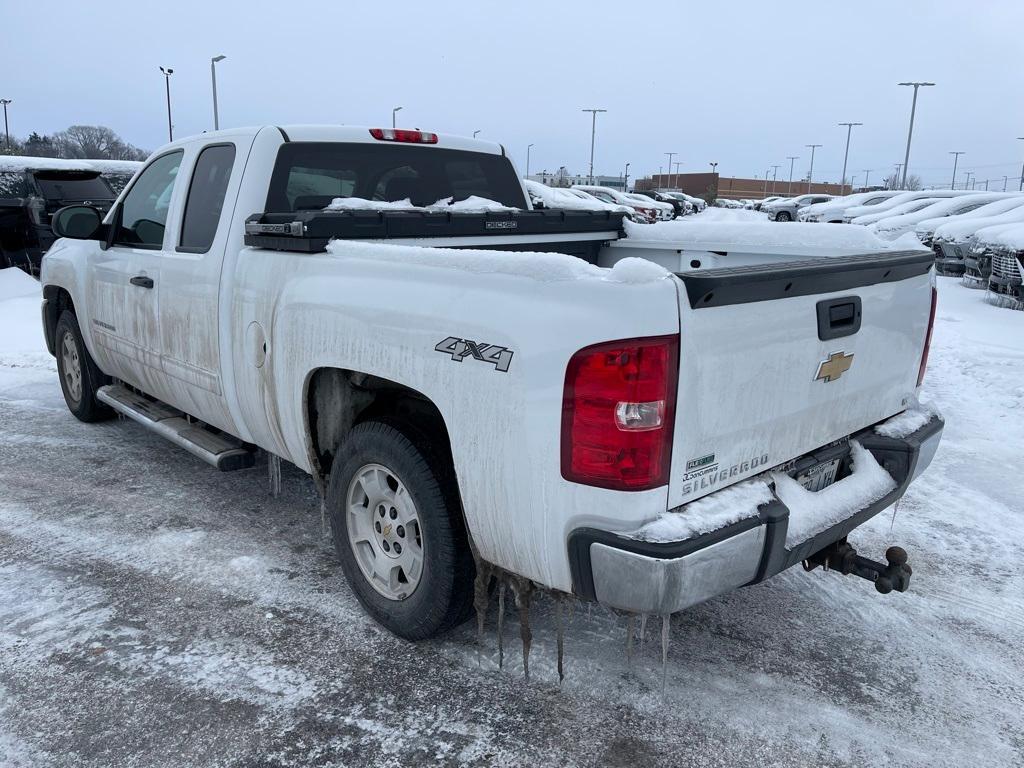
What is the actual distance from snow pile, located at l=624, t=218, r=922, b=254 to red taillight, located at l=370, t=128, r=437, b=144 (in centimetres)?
125

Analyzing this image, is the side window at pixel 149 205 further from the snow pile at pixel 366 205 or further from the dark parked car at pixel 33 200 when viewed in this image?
the dark parked car at pixel 33 200

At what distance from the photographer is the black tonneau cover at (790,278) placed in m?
2.26

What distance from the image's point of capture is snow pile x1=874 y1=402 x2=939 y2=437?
3.25m

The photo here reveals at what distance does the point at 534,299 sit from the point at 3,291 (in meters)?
11.4

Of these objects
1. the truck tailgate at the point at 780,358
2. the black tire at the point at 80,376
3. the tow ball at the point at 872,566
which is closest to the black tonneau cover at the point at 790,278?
the truck tailgate at the point at 780,358

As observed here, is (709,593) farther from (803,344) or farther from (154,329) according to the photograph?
(154,329)

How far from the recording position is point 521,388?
237 cm

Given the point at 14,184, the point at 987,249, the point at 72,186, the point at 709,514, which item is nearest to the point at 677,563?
the point at 709,514

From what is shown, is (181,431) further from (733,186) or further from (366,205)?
(733,186)

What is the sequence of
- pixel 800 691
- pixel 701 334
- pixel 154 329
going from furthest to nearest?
pixel 154 329
pixel 800 691
pixel 701 334

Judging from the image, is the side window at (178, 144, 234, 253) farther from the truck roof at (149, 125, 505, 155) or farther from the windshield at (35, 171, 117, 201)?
the windshield at (35, 171, 117, 201)

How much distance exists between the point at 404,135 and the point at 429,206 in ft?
1.33

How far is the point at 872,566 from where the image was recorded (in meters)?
3.02

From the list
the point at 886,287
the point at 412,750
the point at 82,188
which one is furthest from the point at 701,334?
the point at 82,188
